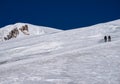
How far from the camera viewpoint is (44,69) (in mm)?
9227

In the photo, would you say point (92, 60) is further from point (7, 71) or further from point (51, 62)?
point (7, 71)

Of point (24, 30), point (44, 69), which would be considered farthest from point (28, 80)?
point (24, 30)

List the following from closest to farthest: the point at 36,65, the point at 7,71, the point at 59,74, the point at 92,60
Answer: the point at 59,74
the point at 7,71
the point at 36,65
the point at 92,60

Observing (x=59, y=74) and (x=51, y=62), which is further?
(x=51, y=62)

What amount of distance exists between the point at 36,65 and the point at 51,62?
2.19ft

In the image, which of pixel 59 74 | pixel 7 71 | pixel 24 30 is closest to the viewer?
pixel 59 74

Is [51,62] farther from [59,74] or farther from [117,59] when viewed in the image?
[117,59]

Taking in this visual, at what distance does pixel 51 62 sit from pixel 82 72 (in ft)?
5.33

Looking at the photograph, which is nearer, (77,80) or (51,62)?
(77,80)

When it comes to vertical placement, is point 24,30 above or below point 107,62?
above

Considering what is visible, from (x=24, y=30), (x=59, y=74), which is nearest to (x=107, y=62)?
(x=59, y=74)

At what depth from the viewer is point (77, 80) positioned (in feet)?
26.6

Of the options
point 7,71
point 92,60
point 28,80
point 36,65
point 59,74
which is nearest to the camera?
point 28,80

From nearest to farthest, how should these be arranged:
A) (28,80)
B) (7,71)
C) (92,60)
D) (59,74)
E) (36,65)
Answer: (28,80)
(59,74)
(7,71)
(36,65)
(92,60)
